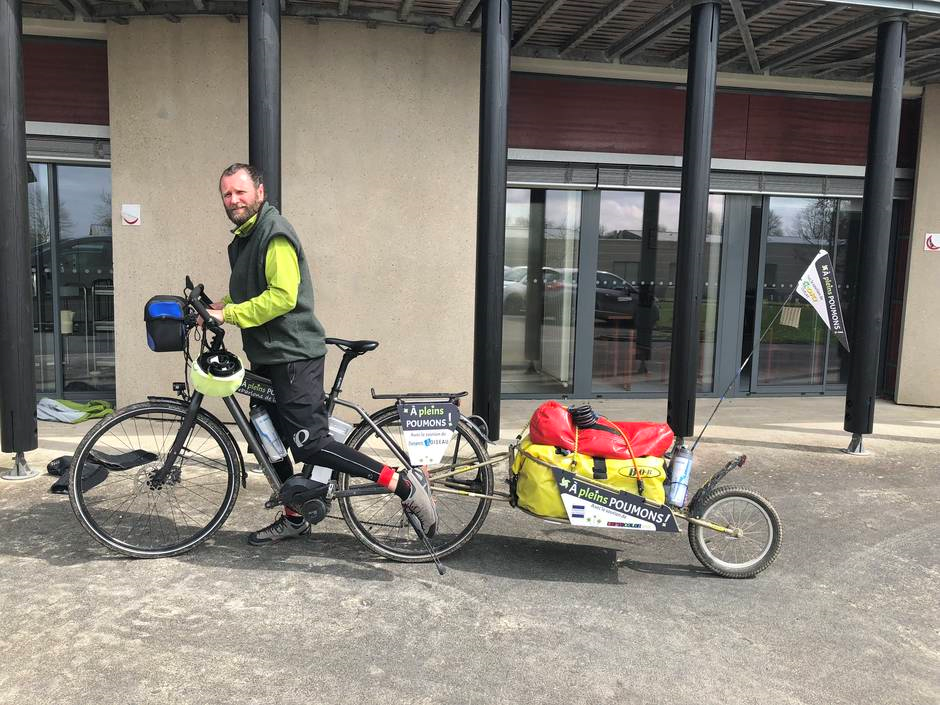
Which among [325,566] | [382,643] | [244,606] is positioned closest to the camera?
[382,643]

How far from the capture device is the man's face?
375 cm

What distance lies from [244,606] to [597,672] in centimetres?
155

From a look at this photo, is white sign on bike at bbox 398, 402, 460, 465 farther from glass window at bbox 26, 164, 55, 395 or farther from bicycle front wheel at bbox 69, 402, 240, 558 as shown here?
glass window at bbox 26, 164, 55, 395

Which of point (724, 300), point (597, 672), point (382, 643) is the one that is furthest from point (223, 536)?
point (724, 300)

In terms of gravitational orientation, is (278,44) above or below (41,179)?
above

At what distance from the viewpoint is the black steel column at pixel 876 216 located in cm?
627

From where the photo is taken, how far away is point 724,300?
9.12 m

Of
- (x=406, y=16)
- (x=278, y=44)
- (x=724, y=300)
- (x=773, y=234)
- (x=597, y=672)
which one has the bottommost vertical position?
(x=597, y=672)

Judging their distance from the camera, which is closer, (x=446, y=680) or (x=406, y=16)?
(x=446, y=680)

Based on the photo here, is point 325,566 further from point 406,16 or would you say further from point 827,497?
point 406,16

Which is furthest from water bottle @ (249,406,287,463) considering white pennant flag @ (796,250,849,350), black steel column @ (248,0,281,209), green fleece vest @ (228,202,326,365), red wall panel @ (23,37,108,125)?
red wall panel @ (23,37,108,125)

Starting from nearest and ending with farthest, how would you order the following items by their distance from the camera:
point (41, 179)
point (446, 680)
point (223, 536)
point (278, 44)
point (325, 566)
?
point (446, 680)
point (325, 566)
point (223, 536)
point (278, 44)
point (41, 179)

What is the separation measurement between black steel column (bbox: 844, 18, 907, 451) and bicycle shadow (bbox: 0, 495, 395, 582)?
4.47 metres

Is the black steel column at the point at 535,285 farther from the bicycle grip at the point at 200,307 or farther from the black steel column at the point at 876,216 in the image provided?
the bicycle grip at the point at 200,307
